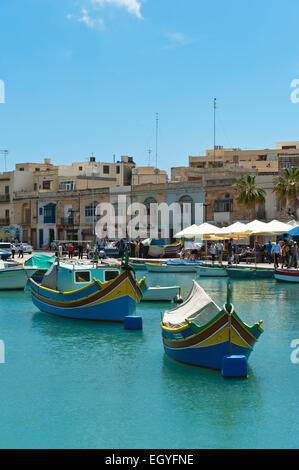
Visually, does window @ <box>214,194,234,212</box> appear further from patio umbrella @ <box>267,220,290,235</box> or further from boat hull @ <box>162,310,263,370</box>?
boat hull @ <box>162,310,263,370</box>

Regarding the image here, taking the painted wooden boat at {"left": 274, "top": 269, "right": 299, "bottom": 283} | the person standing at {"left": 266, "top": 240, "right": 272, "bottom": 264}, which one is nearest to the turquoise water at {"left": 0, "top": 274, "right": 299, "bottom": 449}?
the painted wooden boat at {"left": 274, "top": 269, "right": 299, "bottom": 283}

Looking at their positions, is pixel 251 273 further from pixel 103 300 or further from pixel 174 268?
pixel 103 300

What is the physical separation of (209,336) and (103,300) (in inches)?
332

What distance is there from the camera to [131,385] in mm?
14812

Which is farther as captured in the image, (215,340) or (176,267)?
(176,267)

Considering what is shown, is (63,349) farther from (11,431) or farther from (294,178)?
(294,178)

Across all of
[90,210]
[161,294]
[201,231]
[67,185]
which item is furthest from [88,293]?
[67,185]

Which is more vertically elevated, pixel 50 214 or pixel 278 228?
pixel 50 214

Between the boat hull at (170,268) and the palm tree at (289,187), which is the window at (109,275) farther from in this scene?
the palm tree at (289,187)

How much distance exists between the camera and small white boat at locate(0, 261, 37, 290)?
3516cm

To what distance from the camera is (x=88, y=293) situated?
23.1 meters

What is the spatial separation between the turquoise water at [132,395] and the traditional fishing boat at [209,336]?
0.38m

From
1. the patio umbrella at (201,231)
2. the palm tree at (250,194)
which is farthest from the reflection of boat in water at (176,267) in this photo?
the palm tree at (250,194)

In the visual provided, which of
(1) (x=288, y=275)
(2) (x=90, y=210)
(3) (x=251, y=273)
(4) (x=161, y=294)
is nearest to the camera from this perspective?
(4) (x=161, y=294)
